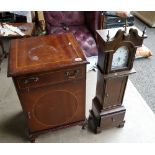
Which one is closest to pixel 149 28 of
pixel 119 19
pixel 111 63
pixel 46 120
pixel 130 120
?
pixel 119 19

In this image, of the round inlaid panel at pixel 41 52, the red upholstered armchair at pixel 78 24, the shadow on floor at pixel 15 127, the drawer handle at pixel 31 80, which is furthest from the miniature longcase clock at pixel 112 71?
the red upholstered armchair at pixel 78 24

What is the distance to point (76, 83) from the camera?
1.27m

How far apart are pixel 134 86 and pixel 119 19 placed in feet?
3.01

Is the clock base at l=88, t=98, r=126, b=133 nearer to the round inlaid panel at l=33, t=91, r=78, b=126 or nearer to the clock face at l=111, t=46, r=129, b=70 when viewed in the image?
the round inlaid panel at l=33, t=91, r=78, b=126

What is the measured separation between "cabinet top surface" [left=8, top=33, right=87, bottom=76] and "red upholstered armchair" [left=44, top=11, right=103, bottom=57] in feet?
2.76

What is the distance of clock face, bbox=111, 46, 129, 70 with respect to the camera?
1167mm

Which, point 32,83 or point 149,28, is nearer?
point 32,83

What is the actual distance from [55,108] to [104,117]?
391 mm

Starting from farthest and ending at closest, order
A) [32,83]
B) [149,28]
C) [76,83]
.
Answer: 1. [149,28]
2. [76,83]
3. [32,83]

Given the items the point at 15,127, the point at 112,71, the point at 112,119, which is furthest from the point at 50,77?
the point at 15,127

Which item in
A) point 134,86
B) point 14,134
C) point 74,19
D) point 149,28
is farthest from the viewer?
point 149,28
